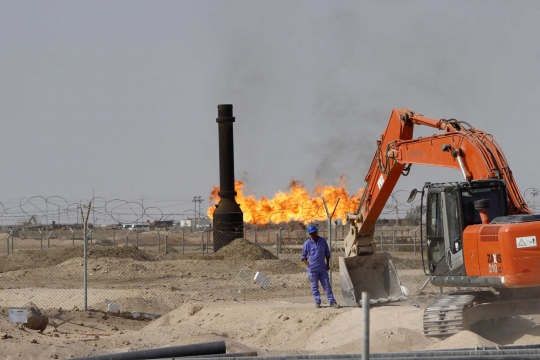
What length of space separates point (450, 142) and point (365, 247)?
3.91 metres

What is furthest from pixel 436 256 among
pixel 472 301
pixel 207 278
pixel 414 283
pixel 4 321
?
pixel 207 278

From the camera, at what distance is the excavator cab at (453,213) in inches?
501

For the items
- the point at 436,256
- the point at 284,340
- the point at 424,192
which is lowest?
the point at 284,340

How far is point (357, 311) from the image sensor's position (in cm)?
1530

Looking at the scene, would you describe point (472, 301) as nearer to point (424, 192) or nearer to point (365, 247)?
point (424, 192)

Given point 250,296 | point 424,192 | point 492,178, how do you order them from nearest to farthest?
point 492,178 → point 424,192 → point 250,296

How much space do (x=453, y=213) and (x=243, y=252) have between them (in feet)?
67.5

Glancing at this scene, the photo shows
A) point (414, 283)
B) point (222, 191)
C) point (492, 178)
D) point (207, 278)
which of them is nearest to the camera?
point (492, 178)

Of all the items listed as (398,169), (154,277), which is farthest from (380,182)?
(154,277)

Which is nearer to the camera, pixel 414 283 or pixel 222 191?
pixel 414 283

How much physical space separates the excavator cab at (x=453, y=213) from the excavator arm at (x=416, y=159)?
19 centimetres

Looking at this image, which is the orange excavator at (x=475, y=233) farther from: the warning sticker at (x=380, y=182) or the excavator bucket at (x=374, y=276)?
the excavator bucket at (x=374, y=276)

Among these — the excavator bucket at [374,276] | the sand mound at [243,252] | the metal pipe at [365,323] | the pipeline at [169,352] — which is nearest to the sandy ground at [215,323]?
the excavator bucket at [374,276]

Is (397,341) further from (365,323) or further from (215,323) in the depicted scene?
(365,323)
